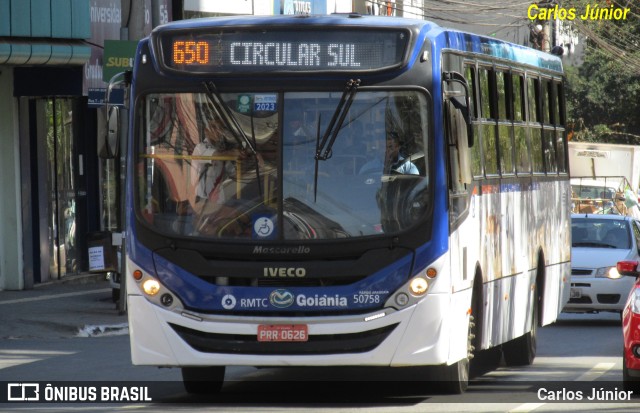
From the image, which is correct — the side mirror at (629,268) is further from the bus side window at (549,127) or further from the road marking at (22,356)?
the road marking at (22,356)

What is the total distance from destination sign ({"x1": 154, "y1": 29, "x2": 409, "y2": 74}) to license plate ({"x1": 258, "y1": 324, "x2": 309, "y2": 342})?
1.89 meters

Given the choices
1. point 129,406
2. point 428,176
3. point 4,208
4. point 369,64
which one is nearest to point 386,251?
point 428,176

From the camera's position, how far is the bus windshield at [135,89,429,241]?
433 inches

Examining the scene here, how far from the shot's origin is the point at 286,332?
1091 cm

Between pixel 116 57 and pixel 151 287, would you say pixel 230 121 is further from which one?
pixel 116 57

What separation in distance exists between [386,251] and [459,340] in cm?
106

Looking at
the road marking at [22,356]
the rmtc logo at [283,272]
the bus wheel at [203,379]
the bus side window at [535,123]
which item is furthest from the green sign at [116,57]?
the rmtc logo at [283,272]

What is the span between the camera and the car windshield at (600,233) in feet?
72.6

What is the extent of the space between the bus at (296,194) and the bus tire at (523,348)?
154 inches

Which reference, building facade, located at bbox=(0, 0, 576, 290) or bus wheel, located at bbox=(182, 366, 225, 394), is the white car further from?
bus wheel, located at bbox=(182, 366, 225, 394)

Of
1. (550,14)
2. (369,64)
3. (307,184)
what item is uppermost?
(550,14)

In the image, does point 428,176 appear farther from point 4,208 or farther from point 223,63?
point 4,208

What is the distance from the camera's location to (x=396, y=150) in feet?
36.4

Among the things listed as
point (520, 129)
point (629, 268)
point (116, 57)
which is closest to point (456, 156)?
point (629, 268)
